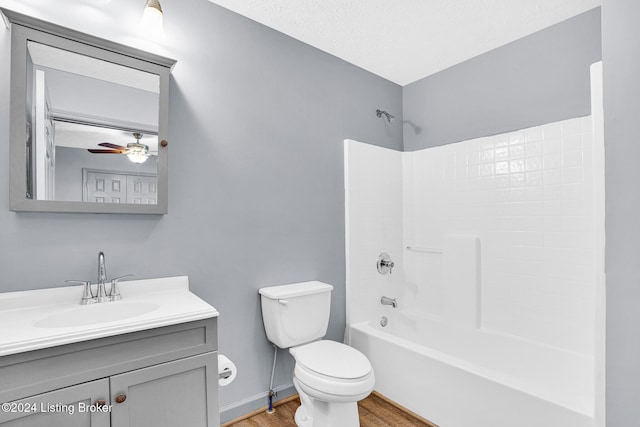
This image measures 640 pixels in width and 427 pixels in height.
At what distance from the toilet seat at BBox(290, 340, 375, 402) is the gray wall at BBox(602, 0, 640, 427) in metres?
0.96

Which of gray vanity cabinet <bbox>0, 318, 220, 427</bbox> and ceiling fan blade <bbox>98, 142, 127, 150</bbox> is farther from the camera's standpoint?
ceiling fan blade <bbox>98, 142, 127, 150</bbox>

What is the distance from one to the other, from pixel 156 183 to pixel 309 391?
1314 millimetres

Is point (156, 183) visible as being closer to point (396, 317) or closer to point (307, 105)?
point (307, 105)

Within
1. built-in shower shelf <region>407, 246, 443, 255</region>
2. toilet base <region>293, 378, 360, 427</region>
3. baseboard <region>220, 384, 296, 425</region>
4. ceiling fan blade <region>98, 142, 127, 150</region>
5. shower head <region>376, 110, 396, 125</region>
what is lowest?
baseboard <region>220, 384, 296, 425</region>

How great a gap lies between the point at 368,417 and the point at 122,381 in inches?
58.4

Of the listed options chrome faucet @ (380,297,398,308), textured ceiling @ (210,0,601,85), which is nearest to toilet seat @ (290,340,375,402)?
chrome faucet @ (380,297,398,308)

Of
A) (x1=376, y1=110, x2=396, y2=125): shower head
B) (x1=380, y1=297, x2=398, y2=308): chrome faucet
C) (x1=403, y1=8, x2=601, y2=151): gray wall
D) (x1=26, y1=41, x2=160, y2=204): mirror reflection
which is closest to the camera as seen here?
(x1=26, y1=41, x2=160, y2=204): mirror reflection

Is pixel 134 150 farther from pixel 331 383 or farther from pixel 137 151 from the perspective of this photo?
pixel 331 383

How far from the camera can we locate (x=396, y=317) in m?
2.83

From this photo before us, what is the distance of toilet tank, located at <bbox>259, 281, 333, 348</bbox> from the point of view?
2.01 m

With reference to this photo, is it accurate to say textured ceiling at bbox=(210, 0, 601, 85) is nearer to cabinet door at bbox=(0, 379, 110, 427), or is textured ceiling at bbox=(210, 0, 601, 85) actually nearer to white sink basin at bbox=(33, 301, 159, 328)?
white sink basin at bbox=(33, 301, 159, 328)

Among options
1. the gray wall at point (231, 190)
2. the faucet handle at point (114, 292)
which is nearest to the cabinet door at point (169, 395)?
the faucet handle at point (114, 292)

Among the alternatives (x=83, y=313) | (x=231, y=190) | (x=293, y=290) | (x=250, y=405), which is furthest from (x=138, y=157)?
(x=250, y=405)

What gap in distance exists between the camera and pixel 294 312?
6.72 feet
